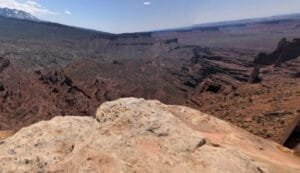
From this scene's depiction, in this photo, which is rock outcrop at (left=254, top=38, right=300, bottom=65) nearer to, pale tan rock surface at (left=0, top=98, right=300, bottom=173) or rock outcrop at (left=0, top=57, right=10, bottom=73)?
rock outcrop at (left=0, top=57, right=10, bottom=73)

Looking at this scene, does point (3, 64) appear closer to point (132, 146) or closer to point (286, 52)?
point (286, 52)

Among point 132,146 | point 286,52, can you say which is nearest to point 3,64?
point 286,52

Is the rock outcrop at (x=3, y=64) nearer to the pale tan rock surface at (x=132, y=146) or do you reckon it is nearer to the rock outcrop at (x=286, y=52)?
the rock outcrop at (x=286, y=52)

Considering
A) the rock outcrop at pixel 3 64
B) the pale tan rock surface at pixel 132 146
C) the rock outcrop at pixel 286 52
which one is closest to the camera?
the pale tan rock surface at pixel 132 146

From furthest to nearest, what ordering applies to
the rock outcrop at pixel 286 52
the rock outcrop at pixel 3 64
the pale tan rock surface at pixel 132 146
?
1. the rock outcrop at pixel 286 52
2. the rock outcrop at pixel 3 64
3. the pale tan rock surface at pixel 132 146

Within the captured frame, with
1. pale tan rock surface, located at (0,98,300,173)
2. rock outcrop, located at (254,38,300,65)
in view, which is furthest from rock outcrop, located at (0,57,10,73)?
pale tan rock surface, located at (0,98,300,173)

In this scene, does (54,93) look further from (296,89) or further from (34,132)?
(34,132)

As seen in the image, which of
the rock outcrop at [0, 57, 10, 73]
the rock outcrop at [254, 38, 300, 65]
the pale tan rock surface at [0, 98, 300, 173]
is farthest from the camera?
the rock outcrop at [254, 38, 300, 65]

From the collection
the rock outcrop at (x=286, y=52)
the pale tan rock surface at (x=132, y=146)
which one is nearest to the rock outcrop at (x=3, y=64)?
the rock outcrop at (x=286, y=52)

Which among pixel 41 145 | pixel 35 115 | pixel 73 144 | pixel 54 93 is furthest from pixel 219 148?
pixel 54 93
